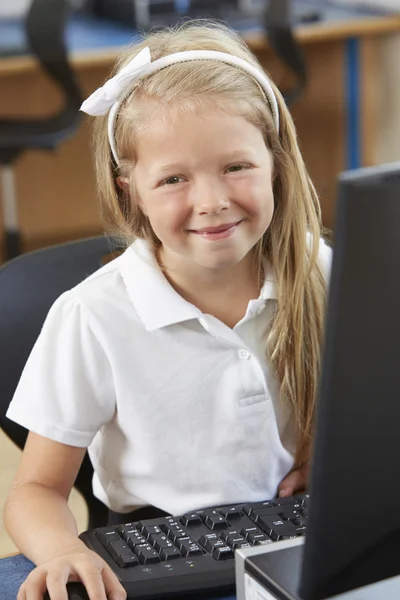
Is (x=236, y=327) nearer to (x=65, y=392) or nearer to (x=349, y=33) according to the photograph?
(x=65, y=392)

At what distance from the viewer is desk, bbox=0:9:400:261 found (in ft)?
13.2

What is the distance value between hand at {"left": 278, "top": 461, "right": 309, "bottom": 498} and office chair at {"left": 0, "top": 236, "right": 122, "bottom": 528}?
0.75 ft

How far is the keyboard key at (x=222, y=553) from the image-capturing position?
85 centimetres

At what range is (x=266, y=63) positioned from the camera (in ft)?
13.3

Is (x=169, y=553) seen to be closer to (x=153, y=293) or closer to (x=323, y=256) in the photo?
(x=153, y=293)

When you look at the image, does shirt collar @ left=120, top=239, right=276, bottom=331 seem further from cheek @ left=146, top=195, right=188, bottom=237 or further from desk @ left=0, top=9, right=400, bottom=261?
desk @ left=0, top=9, right=400, bottom=261

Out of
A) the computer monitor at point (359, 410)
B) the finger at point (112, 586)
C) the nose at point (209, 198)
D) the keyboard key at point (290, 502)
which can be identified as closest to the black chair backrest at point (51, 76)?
the nose at point (209, 198)

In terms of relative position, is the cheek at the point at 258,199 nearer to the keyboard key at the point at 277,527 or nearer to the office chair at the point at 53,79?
the keyboard key at the point at 277,527

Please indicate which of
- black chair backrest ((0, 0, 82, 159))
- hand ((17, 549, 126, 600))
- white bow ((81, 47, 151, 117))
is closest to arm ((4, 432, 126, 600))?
hand ((17, 549, 126, 600))

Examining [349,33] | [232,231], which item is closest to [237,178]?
[232,231]

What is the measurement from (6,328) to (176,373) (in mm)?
Result: 245

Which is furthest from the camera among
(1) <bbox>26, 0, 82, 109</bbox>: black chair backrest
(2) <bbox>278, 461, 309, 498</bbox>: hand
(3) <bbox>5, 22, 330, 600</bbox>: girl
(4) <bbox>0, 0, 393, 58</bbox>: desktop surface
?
(4) <bbox>0, 0, 393, 58</bbox>: desktop surface

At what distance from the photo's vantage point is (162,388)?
1.08 m

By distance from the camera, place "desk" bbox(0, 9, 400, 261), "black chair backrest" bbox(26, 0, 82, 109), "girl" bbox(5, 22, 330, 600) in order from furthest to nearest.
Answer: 1. "desk" bbox(0, 9, 400, 261)
2. "black chair backrest" bbox(26, 0, 82, 109)
3. "girl" bbox(5, 22, 330, 600)
